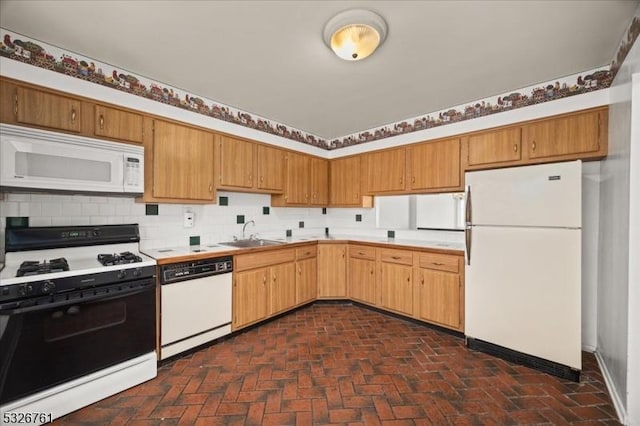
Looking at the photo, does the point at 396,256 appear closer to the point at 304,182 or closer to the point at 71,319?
the point at 304,182

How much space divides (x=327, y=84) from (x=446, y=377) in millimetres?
2648

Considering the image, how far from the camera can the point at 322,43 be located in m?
1.82

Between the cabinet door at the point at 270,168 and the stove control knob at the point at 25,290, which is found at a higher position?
the cabinet door at the point at 270,168

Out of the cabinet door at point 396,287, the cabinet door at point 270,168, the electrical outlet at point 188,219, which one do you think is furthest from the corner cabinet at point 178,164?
the cabinet door at point 396,287

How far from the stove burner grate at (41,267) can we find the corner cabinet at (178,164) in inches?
28.6

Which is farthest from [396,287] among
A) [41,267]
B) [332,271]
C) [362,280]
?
[41,267]

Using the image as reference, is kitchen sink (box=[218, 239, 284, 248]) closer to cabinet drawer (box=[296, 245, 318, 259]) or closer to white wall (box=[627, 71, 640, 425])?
cabinet drawer (box=[296, 245, 318, 259])

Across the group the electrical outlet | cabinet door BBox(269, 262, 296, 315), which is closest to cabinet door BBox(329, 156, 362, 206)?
cabinet door BBox(269, 262, 296, 315)

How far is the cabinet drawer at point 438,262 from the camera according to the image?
104 inches

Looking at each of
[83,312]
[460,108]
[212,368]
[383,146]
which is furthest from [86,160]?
[460,108]

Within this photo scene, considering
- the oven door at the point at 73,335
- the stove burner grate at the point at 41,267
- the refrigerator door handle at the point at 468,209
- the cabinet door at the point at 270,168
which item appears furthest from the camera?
the cabinet door at the point at 270,168

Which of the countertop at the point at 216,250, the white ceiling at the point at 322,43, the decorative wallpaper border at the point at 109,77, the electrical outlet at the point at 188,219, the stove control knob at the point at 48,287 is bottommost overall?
the stove control knob at the point at 48,287

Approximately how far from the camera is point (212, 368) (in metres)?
2.10

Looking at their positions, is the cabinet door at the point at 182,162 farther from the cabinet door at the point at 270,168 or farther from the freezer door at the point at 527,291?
the freezer door at the point at 527,291
